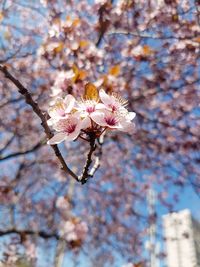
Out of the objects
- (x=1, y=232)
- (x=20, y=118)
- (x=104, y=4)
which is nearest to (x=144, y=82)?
(x=104, y=4)

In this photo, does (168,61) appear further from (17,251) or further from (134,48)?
(17,251)

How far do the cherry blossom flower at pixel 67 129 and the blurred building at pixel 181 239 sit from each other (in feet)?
19.7

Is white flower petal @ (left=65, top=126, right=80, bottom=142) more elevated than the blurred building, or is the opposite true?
white flower petal @ (left=65, top=126, right=80, bottom=142)

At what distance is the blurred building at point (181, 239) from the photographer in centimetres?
863

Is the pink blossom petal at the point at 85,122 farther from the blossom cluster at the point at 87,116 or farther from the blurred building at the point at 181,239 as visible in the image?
the blurred building at the point at 181,239

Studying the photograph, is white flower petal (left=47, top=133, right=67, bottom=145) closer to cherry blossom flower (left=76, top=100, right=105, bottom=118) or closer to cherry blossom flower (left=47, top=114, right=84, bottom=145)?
cherry blossom flower (left=47, top=114, right=84, bottom=145)

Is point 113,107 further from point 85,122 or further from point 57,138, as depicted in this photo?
point 57,138

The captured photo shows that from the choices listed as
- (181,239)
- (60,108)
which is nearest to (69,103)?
(60,108)

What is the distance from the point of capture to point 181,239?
8875 millimetres

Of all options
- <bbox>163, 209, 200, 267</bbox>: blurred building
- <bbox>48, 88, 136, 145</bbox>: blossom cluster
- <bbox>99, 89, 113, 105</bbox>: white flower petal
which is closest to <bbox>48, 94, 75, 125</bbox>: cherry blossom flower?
<bbox>48, 88, 136, 145</bbox>: blossom cluster

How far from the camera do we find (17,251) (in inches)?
267

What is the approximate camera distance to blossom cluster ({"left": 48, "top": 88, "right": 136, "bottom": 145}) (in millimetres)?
1291

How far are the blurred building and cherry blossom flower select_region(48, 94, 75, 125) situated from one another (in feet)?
19.8

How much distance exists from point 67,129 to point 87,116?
4.4 inches
